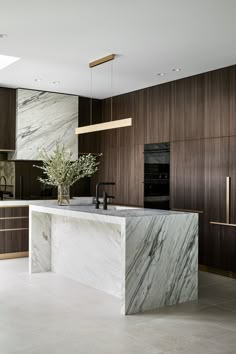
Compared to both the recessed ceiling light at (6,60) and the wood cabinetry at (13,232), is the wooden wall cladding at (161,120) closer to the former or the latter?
the wood cabinetry at (13,232)

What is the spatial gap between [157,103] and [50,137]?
202cm

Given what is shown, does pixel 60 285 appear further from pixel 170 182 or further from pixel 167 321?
pixel 170 182

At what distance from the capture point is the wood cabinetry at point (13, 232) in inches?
262

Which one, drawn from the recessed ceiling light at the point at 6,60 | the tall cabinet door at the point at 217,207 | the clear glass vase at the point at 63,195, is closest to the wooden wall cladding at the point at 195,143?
the tall cabinet door at the point at 217,207

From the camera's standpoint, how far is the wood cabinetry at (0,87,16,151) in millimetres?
7055

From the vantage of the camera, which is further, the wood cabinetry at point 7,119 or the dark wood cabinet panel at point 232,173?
the wood cabinetry at point 7,119

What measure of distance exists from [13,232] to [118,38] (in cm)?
371

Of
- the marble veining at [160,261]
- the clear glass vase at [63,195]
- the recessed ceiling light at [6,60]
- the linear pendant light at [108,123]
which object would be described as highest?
the recessed ceiling light at [6,60]

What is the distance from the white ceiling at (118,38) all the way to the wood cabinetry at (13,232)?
6.99 feet

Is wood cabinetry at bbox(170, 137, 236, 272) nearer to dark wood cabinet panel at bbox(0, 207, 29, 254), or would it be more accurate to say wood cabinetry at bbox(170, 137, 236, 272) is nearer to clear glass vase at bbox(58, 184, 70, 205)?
clear glass vase at bbox(58, 184, 70, 205)

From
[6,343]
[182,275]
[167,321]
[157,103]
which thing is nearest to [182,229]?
[182,275]

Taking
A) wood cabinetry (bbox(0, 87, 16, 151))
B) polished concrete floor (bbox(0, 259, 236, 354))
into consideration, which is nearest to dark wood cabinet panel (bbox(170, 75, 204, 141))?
polished concrete floor (bbox(0, 259, 236, 354))

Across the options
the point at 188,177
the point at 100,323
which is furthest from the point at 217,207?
the point at 100,323

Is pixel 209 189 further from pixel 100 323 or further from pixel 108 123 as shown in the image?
pixel 100 323
